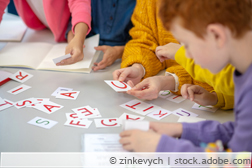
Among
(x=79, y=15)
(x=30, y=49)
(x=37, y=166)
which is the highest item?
(x=79, y=15)

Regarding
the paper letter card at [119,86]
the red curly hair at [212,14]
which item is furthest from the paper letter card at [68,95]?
the red curly hair at [212,14]

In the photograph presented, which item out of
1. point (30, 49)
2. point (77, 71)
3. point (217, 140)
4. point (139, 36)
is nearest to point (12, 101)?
point (77, 71)

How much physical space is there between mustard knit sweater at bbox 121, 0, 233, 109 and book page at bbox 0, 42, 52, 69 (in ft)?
1.28

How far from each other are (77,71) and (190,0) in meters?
0.73

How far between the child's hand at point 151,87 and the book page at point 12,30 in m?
0.83

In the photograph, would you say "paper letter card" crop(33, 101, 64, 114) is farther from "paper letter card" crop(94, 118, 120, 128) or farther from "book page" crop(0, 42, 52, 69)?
"book page" crop(0, 42, 52, 69)

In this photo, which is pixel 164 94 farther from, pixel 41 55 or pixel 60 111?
pixel 41 55

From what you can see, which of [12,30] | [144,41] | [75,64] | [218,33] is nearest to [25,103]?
[75,64]

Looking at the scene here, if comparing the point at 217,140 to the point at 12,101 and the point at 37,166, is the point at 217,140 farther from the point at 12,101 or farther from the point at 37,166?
the point at 12,101

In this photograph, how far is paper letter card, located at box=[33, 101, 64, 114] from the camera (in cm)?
92

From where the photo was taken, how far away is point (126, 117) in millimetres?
875

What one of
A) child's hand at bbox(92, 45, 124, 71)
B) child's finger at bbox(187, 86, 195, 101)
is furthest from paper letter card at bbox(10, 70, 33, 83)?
child's finger at bbox(187, 86, 195, 101)

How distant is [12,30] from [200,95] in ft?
3.87

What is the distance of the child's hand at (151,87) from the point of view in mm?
931
